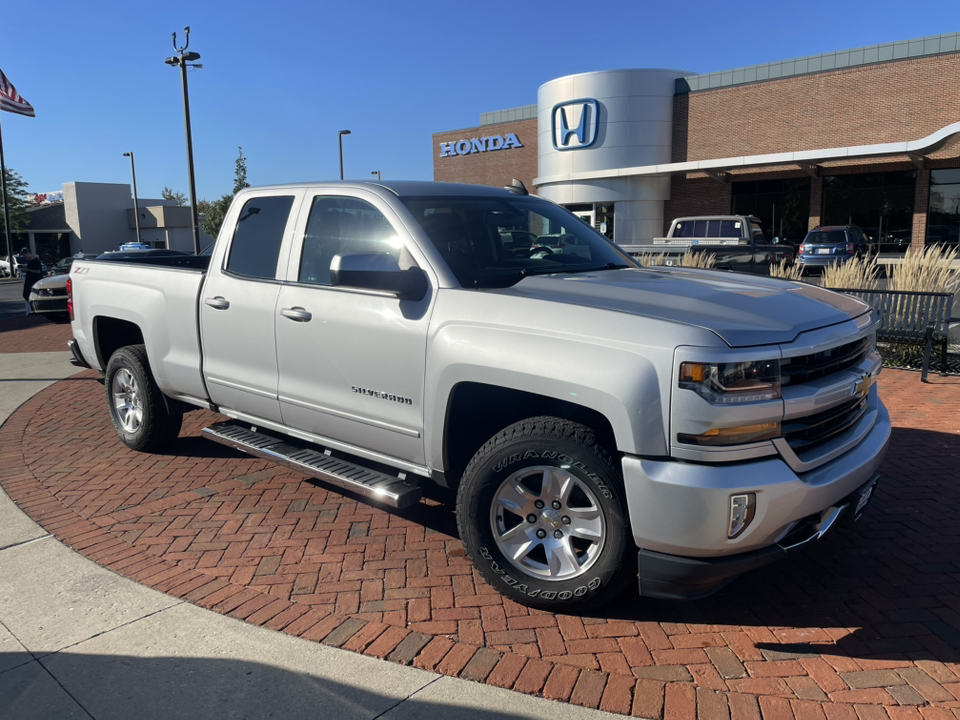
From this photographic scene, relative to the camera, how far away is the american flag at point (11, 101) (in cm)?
2628

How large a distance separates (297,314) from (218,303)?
828 mm

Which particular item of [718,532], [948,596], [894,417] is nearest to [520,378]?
[718,532]

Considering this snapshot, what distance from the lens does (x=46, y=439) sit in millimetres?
6398

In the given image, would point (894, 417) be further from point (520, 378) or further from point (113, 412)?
point (113, 412)

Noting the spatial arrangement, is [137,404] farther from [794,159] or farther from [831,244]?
[794,159]

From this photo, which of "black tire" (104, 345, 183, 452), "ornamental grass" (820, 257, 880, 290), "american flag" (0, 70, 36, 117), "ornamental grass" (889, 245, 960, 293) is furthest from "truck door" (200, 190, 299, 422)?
"american flag" (0, 70, 36, 117)

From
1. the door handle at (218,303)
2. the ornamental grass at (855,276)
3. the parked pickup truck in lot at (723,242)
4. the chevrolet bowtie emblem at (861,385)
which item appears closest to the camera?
the chevrolet bowtie emblem at (861,385)

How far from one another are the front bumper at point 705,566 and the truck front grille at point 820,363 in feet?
1.88

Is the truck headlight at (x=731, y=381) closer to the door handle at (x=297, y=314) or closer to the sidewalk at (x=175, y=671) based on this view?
the sidewalk at (x=175, y=671)

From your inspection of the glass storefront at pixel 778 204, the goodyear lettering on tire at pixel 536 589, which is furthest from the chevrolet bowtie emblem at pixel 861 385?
the glass storefront at pixel 778 204

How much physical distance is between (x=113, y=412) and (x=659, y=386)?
487 cm

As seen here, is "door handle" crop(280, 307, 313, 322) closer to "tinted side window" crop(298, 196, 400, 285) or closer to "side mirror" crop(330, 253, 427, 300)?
"tinted side window" crop(298, 196, 400, 285)

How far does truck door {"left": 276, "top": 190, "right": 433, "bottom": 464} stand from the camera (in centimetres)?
367

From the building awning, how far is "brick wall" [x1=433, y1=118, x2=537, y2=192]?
4.14 m
